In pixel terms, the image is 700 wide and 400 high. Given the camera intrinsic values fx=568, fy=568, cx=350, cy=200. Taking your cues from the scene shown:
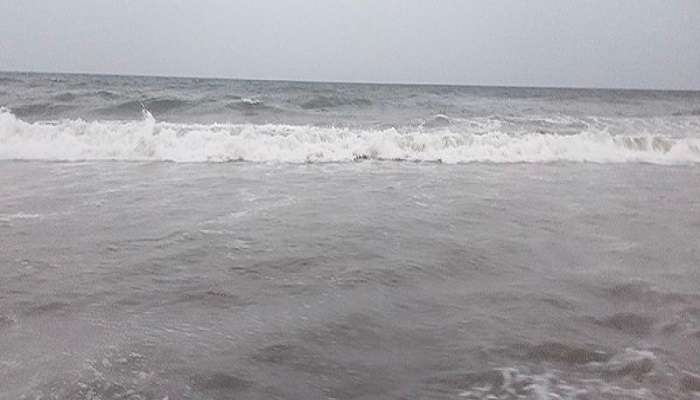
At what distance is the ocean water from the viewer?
262cm

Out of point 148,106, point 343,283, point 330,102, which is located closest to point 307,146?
point 343,283

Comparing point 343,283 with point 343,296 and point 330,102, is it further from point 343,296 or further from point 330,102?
point 330,102

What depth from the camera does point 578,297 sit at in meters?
3.67

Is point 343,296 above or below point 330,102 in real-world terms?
below

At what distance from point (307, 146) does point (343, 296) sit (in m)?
7.79

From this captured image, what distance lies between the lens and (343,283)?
12.7ft

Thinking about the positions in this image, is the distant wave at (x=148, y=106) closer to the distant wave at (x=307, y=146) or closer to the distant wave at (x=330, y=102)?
the distant wave at (x=330, y=102)

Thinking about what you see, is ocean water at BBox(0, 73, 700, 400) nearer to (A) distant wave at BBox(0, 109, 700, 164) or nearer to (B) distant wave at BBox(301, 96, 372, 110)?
(A) distant wave at BBox(0, 109, 700, 164)

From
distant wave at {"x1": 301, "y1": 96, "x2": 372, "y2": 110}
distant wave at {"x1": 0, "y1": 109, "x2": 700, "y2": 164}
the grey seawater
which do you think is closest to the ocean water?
the grey seawater

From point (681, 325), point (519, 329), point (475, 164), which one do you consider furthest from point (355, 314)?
point (475, 164)

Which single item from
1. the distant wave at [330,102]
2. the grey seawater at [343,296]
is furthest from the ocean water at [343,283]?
the distant wave at [330,102]

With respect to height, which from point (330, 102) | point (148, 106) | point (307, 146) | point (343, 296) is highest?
point (330, 102)

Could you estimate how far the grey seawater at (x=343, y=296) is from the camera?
2.60m

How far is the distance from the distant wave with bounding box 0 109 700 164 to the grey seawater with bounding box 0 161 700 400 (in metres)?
3.47
